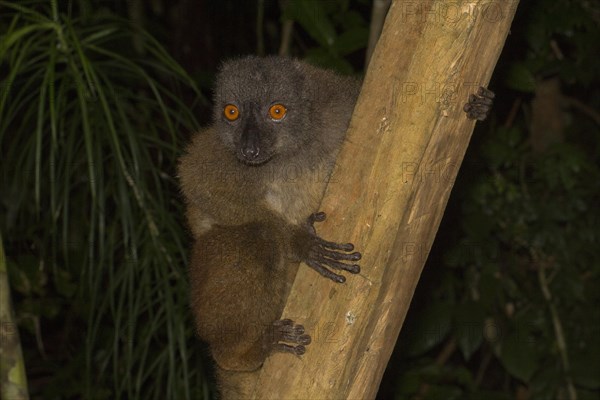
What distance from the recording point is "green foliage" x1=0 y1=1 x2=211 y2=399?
4.03m

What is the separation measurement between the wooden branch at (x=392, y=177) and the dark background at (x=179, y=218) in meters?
1.72

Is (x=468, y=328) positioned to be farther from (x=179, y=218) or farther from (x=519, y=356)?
(x=179, y=218)

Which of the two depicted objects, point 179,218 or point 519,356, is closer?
point 179,218

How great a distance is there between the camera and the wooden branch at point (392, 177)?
2447 millimetres

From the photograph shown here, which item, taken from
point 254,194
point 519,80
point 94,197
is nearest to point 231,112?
point 254,194

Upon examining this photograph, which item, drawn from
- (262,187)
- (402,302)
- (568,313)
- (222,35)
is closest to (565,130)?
(568,313)

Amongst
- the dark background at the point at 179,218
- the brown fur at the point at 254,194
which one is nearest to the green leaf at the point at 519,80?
the dark background at the point at 179,218

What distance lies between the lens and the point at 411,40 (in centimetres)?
250

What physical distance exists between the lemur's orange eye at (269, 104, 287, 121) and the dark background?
101 centimetres

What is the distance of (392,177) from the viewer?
253 centimetres

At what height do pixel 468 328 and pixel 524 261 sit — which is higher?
pixel 524 261

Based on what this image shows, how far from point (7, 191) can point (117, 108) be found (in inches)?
35.1

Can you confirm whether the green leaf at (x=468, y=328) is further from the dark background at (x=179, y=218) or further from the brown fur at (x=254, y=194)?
the brown fur at (x=254, y=194)

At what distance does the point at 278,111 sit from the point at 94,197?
3.80 feet
